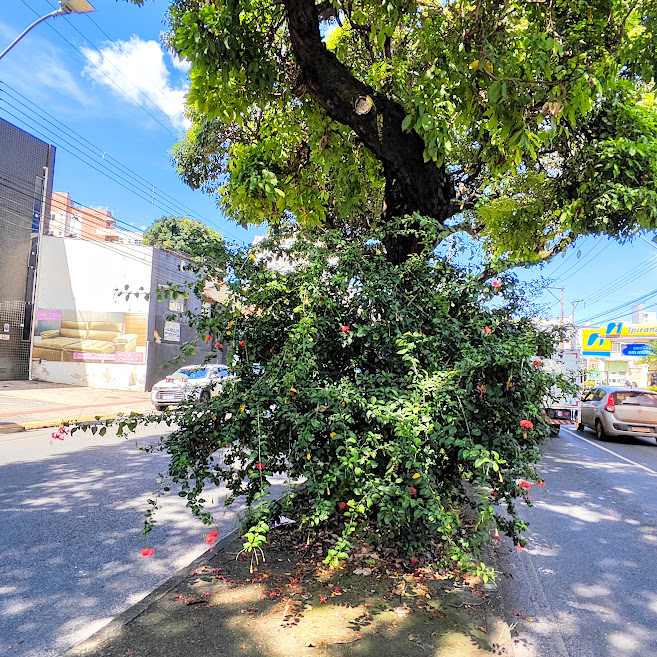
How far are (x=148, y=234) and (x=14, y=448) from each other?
38126 mm

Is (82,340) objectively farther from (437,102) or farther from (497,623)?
(497,623)

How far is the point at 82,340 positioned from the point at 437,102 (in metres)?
21.5

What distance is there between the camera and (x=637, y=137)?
18.2ft

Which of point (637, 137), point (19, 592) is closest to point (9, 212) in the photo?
point (19, 592)

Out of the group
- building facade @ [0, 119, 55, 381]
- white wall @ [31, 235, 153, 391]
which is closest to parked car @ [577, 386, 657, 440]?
white wall @ [31, 235, 153, 391]

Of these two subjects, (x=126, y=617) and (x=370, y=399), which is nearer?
(x=126, y=617)

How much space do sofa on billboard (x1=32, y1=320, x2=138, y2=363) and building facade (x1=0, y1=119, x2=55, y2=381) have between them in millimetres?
819

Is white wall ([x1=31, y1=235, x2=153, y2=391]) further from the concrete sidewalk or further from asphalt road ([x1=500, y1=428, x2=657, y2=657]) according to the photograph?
asphalt road ([x1=500, y1=428, x2=657, y2=657])

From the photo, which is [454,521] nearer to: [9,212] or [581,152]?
[581,152]

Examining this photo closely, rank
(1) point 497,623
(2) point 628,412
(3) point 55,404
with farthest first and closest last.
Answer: (3) point 55,404 < (2) point 628,412 < (1) point 497,623

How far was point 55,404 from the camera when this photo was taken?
1631cm

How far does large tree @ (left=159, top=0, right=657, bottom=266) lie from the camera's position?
4.18 m

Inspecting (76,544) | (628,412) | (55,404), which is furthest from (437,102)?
(55,404)

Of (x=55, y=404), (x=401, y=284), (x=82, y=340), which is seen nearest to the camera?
(x=401, y=284)
